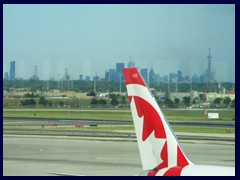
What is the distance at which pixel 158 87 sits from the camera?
10462 cm

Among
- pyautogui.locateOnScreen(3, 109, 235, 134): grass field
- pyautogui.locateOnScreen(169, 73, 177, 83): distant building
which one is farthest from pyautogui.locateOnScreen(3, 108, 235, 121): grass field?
pyautogui.locateOnScreen(169, 73, 177, 83): distant building

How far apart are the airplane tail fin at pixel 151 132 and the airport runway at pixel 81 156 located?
17.6m

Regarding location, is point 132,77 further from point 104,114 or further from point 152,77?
point 104,114

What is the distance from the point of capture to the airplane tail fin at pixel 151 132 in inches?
574

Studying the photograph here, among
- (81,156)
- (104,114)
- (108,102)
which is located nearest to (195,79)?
(104,114)

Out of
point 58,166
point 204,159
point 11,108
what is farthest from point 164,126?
point 11,108

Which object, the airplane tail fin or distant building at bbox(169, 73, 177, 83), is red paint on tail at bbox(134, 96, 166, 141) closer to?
the airplane tail fin

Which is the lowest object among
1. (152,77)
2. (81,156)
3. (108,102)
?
(81,156)

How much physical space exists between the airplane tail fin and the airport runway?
17562 mm

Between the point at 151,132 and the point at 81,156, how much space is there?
30902 millimetres

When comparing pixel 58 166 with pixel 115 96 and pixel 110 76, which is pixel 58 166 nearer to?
pixel 110 76

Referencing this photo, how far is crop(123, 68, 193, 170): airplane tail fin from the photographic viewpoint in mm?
14570

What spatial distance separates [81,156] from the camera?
4519cm

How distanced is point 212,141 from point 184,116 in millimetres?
42778
